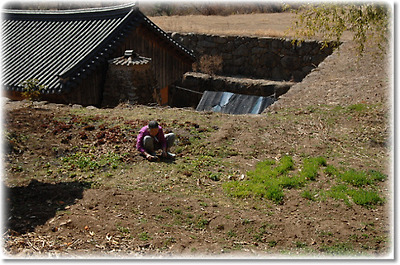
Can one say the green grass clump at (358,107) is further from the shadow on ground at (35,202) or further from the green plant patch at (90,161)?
the shadow on ground at (35,202)

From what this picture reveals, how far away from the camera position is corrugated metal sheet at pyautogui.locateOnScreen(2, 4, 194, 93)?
15555 millimetres

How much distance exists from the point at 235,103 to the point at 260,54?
870 cm

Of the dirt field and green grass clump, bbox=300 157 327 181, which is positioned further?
green grass clump, bbox=300 157 327 181

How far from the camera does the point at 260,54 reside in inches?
991

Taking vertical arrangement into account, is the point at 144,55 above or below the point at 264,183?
above

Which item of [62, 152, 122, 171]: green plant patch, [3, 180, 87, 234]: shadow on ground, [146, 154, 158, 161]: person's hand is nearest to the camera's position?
[3, 180, 87, 234]: shadow on ground

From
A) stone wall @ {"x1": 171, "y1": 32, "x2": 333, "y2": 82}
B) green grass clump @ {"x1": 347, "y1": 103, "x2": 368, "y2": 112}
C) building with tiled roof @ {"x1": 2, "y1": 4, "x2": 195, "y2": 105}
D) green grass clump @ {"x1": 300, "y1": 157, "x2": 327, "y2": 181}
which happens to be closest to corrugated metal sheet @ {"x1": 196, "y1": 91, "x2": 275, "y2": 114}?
building with tiled roof @ {"x1": 2, "y1": 4, "x2": 195, "y2": 105}

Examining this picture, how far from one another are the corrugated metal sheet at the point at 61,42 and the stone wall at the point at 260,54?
6.31 meters

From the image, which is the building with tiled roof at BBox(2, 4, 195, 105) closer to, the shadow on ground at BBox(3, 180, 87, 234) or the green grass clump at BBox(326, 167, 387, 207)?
the shadow on ground at BBox(3, 180, 87, 234)

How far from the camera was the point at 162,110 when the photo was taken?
1214cm

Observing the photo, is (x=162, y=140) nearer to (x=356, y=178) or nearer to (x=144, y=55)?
(x=356, y=178)

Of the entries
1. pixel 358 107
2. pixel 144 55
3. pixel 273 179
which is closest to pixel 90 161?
pixel 273 179

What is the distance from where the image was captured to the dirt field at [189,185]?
582 centimetres

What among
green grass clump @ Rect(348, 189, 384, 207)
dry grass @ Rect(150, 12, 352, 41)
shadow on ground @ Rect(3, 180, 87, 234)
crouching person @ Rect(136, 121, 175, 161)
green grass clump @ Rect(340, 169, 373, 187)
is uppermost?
dry grass @ Rect(150, 12, 352, 41)
